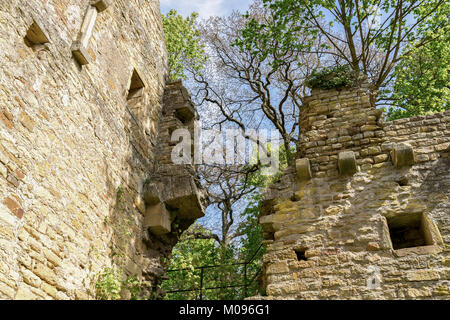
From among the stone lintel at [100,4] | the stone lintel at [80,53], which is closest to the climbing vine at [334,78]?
the stone lintel at [100,4]

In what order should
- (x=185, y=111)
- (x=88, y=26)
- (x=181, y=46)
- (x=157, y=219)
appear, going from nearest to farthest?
(x=88, y=26) < (x=157, y=219) < (x=185, y=111) < (x=181, y=46)

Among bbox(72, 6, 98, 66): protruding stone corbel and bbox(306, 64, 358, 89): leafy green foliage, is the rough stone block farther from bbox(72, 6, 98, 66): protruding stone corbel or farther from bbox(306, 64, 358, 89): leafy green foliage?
bbox(306, 64, 358, 89): leafy green foliage

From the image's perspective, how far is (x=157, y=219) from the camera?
274 inches

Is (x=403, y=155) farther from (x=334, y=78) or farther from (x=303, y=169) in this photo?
(x=334, y=78)

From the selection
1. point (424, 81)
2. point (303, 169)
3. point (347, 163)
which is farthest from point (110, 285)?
point (424, 81)

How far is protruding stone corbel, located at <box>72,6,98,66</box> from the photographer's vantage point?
556cm

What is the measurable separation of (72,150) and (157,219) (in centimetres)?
216

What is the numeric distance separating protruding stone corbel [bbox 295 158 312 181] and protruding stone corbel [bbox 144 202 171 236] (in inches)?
91.5

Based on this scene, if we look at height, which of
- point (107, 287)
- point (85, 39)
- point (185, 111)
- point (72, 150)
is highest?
point (185, 111)

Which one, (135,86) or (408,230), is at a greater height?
(135,86)

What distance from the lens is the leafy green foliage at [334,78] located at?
6.77 meters

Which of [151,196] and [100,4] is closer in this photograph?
[100,4]

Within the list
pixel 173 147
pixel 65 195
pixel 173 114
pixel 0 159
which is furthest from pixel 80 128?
pixel 173 114

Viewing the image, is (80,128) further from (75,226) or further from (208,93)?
(208,93)
